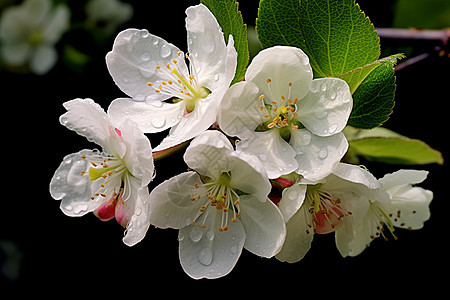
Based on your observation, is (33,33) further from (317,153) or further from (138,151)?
(317,153)

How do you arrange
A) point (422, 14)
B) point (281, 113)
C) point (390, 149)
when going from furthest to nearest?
point (422, 14)
point (390, 149)
point (281, 113)

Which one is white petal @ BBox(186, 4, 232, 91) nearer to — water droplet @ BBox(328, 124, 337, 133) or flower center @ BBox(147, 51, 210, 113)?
flower center @ BBox(147, 51, 210, 113)

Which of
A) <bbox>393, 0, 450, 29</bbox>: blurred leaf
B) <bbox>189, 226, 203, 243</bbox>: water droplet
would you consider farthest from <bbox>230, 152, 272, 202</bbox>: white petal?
<bbox>393, 0, 450, 29</bbox>: blurred leaf

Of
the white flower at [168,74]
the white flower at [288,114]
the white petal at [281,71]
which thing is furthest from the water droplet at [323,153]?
the white flower at [168,74]

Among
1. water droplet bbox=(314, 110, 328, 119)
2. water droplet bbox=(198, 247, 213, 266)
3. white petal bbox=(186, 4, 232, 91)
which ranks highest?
white petal bbox=(186, 4, 232, 91)

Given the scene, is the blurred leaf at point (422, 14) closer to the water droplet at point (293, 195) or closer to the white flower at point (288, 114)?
the white flower at point (288, 114)

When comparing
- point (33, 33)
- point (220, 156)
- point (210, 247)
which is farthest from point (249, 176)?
point (33, 33)
